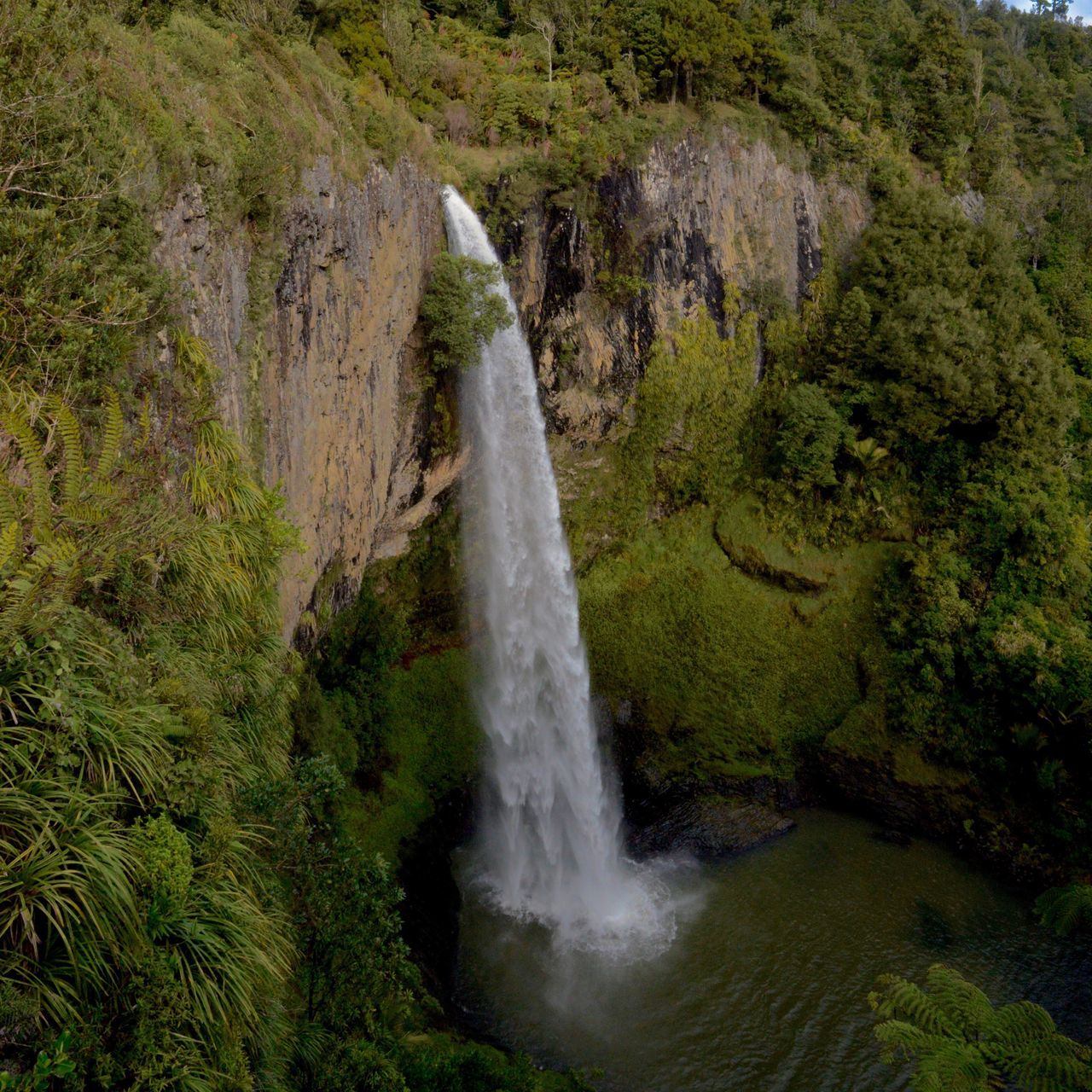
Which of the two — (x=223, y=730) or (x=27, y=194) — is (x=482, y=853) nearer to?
(x=223, y=730)

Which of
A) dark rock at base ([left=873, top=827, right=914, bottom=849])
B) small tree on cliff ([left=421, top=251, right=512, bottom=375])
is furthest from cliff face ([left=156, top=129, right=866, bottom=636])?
dark rock at base ([left=873, top=827, right=914, bottom=849])

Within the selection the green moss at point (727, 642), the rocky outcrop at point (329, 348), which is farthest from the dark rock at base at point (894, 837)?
the rocky outcrop at point (329, 348)

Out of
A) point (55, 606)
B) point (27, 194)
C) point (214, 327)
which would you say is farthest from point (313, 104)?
point (55, 606)

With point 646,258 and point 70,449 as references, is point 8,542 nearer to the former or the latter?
point 70,449

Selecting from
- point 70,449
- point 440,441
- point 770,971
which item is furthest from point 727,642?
→ point 70,449

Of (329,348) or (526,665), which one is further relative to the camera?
(526,665)

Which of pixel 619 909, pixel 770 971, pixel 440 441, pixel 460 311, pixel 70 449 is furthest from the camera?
pixel 440 441

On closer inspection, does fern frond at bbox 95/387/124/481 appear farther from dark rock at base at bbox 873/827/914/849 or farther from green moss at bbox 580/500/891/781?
dark rock at base at bbox 873/827/914/849
